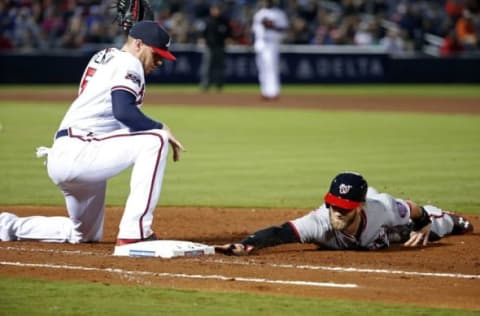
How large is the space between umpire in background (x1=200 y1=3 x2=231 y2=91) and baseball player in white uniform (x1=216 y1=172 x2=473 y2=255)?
21.4 metres

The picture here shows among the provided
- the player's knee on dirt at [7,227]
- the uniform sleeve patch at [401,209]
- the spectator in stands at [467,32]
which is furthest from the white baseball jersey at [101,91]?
the spectator in stands at [467,32]

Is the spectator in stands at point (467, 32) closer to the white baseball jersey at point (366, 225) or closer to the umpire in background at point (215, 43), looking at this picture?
the umpire in background at point (215, 43)

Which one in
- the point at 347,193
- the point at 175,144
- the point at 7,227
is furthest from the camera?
the point at 7,227

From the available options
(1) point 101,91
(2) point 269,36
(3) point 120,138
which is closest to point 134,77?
(1) point 101,91

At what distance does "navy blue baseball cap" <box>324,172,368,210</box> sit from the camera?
288 inches

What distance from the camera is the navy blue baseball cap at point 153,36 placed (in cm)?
759

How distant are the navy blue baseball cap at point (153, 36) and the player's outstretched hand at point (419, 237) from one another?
225cm

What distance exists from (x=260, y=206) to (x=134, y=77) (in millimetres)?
3702

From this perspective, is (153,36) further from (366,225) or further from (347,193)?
(366,225)

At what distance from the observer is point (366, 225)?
7.73 metres

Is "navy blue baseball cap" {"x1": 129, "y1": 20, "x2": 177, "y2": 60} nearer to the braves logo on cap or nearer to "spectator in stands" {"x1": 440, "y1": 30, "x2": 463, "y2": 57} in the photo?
the braves logo on cap

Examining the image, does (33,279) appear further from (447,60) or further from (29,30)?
(447,60)

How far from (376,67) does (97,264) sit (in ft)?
88.7

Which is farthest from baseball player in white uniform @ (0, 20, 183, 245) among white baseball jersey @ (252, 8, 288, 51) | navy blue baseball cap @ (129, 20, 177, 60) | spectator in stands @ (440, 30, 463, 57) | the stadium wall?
spectator in stands @ (440, 30, 463, 57)
